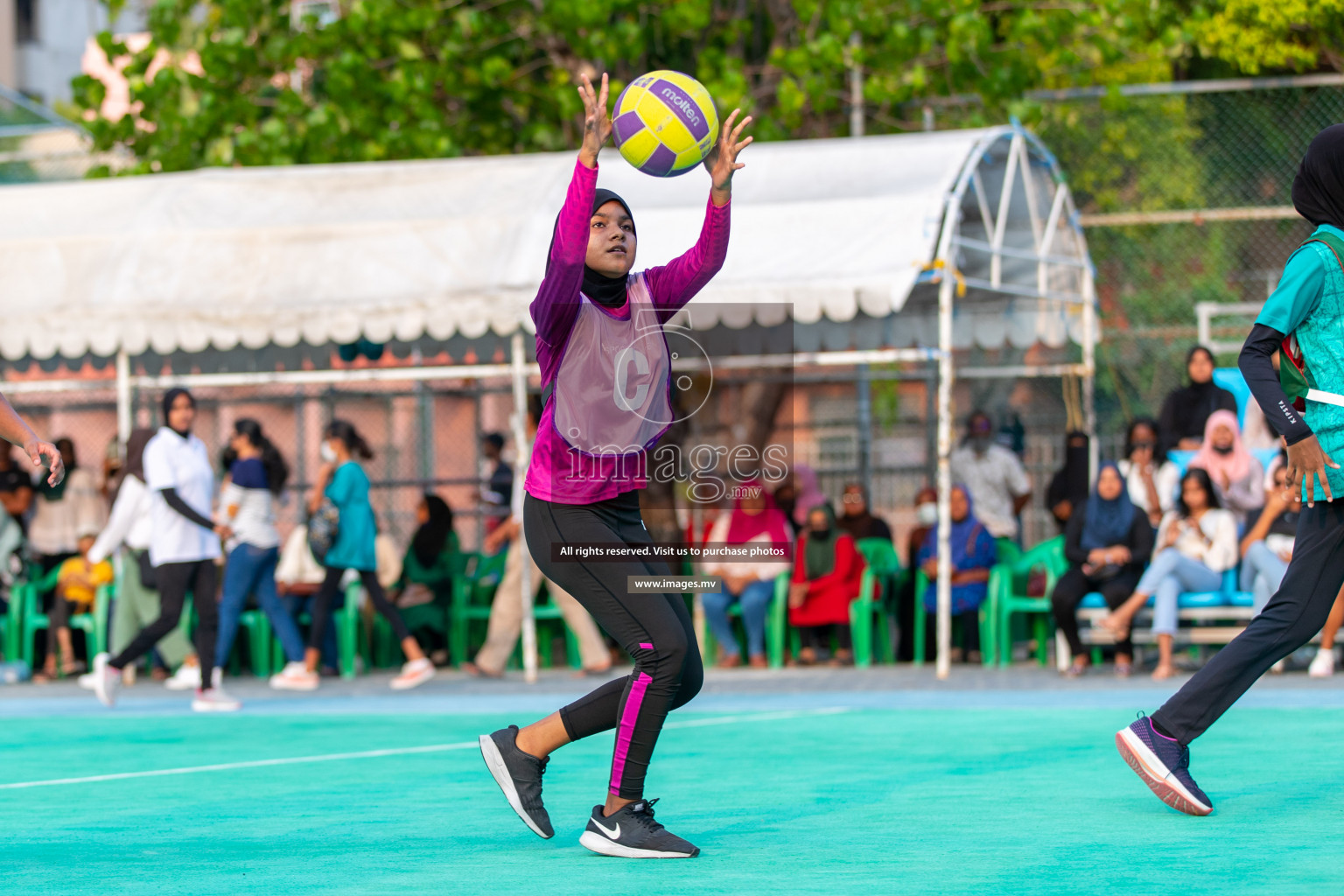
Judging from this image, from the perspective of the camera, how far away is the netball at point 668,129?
6.41m

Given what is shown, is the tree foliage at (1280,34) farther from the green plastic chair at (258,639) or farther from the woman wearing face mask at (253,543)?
the green plastic chair at (258,639)

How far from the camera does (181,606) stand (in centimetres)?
1079

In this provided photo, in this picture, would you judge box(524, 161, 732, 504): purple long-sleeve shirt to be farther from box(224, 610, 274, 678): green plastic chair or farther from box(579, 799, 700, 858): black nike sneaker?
box(224, 610, 274, 678): green plastic chair

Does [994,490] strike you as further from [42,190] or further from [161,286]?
[42,190]

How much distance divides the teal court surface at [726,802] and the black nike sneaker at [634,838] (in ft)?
0.20

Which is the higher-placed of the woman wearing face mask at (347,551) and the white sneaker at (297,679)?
the woman wearing face mask at (347,551)

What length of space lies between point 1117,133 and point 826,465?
4.31 m

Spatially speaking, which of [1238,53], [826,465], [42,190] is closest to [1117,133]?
[1238,53]

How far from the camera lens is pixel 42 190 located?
13859mm

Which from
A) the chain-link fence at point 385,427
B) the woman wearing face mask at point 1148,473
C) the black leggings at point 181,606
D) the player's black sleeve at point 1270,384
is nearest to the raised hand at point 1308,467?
the player's black sleeve at point 1270,384

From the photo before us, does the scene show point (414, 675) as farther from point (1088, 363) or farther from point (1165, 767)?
point (1165, 767)

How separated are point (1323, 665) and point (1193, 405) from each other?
236 centimetres

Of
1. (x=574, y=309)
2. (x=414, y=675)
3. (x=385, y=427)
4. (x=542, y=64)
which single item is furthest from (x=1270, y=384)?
(x=542, y=64)

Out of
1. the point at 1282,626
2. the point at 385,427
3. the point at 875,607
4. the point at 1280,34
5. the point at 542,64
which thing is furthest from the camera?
the point at 542,64
